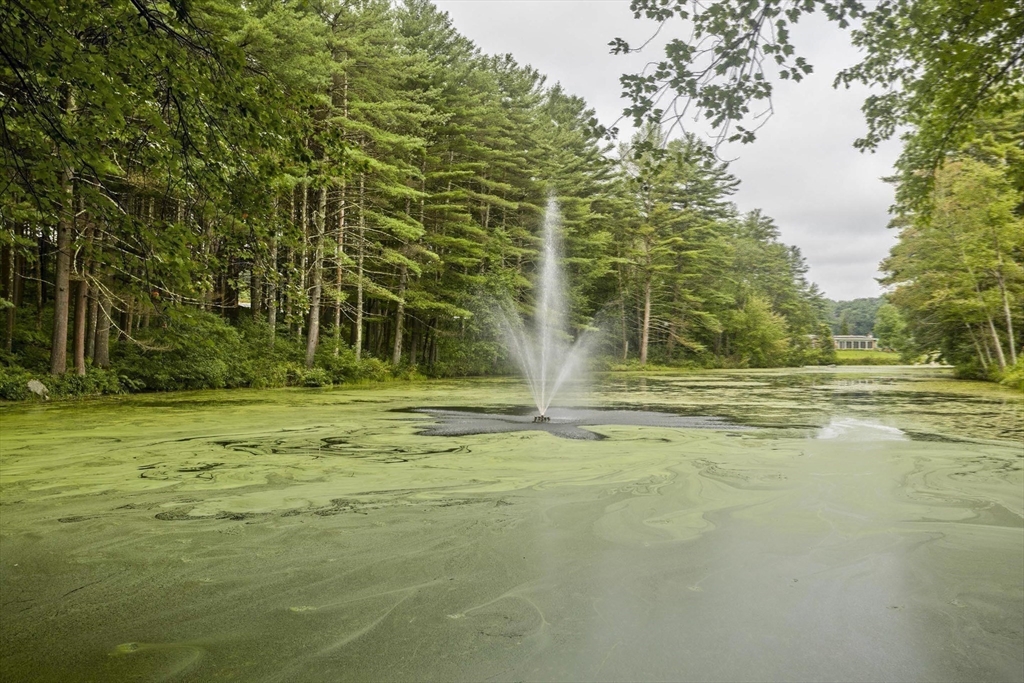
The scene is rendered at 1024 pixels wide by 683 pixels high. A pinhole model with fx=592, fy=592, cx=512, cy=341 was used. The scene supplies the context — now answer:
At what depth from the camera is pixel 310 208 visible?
1611cm

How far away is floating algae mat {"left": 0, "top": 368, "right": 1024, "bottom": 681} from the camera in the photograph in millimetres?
2035

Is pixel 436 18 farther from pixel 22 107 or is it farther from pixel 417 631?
pixel 417 631

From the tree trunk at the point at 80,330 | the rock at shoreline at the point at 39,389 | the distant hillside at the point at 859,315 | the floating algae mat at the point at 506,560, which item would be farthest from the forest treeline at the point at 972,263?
the distant hillside at the point at 859,315

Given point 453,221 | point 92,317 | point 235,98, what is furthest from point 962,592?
point 453,221

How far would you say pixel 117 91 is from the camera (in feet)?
7.71

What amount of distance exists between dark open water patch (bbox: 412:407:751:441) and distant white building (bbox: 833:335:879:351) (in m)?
86.6

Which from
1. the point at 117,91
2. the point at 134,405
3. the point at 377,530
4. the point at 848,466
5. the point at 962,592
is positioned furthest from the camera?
the point at 134,405

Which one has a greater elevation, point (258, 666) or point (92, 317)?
point (92, 317)

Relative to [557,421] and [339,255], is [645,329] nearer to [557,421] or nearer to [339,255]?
[339,255]

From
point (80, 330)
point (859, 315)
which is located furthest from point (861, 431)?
point (859, 315)

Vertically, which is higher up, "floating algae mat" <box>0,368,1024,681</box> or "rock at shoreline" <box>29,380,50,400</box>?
"rock at shoreline" <box>29,380,50,400</box>

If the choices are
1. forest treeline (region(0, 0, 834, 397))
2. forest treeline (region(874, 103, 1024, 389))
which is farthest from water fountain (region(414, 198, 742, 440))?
forest treeline (region(874, 103, 1024, 389))

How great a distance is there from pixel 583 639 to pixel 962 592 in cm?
177

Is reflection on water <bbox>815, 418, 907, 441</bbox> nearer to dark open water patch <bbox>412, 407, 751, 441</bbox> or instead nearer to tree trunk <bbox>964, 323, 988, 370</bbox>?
dark open water patch <bbox>412, 407, 751, 441</bbox>
